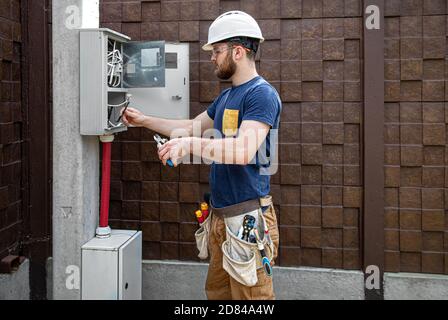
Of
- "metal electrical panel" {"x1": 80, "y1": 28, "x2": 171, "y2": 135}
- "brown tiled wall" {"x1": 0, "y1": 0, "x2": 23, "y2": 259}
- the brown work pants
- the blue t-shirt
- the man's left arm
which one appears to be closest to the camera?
the man's left arm

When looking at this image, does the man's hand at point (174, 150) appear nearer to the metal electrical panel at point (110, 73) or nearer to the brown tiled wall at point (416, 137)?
the metal electrical panel at point (110, 73)

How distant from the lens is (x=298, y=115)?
385 cm

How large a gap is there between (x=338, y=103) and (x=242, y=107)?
1.39 m

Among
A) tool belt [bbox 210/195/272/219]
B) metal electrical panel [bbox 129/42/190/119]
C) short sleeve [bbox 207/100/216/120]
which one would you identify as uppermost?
metal electrical panel [bbox 129/42/190/119]

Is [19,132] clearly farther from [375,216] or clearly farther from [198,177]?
[375,216]

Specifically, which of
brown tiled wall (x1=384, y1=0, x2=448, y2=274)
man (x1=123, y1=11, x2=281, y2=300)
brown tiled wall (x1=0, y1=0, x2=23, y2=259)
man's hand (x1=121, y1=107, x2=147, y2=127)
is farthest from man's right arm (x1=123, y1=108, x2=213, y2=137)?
brown tiled wall (x1=384, y1=0, x2=448, y2=274)

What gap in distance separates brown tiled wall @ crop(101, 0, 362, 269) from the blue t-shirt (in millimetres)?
1076

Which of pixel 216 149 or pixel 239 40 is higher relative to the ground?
pixel 239 40

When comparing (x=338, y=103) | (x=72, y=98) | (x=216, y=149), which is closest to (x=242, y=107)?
(x=216, y=149)

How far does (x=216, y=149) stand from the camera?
97.7 inches

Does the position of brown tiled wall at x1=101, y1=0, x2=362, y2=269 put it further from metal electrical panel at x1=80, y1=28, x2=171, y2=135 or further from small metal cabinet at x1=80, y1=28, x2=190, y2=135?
metal electrical panel at x1=80, y1=28, x2=171, y2=135

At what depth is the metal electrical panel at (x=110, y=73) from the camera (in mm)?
3051

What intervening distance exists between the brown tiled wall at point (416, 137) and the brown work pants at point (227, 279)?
4.43 feet

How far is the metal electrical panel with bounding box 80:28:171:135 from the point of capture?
305 centimetres
